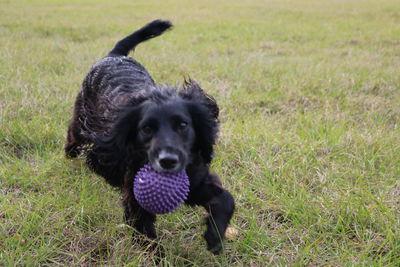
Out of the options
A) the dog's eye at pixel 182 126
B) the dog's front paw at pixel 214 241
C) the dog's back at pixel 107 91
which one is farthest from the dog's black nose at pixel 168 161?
the dog's back at pixel 107 91

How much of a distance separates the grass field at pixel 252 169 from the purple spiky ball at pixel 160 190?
10.4 inches

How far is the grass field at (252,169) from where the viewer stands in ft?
6.82

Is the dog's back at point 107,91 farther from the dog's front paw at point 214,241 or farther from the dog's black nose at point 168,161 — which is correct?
the dog's front paw at point 214,241

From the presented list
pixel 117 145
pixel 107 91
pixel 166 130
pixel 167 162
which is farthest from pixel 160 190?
pixel 107 91

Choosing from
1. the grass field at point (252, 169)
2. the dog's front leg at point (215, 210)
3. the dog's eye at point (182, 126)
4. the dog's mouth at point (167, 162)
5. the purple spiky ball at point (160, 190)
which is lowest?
the grass field at point (252, 169)

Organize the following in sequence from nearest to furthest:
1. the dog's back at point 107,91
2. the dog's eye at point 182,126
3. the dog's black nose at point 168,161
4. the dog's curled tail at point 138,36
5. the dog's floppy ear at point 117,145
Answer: the dog's black nose at point 168,161, the dog's eye at point 182,126, the dog's floppy ear at point 117,145, the dog's back at point 107,91, the dog's curled tail at point 138,36

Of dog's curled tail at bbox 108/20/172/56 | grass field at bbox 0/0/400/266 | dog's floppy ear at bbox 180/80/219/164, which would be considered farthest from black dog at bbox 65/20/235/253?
dog's curled tail at bbox 108/20/172/56

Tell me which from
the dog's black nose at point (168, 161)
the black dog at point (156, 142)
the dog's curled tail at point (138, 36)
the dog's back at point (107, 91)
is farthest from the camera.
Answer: the dog's curled tail at point (138, 36)

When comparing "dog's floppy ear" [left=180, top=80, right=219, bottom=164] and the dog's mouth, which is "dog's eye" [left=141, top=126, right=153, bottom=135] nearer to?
the dog's mouth

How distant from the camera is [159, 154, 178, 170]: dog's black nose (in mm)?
1876

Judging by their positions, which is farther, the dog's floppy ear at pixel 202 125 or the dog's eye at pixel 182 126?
the dog's floppy ear at pixel 202 125

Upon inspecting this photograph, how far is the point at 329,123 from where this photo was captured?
3.68m

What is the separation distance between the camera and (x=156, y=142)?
6.52 feet

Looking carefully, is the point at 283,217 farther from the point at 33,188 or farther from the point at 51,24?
the point at 51,24
